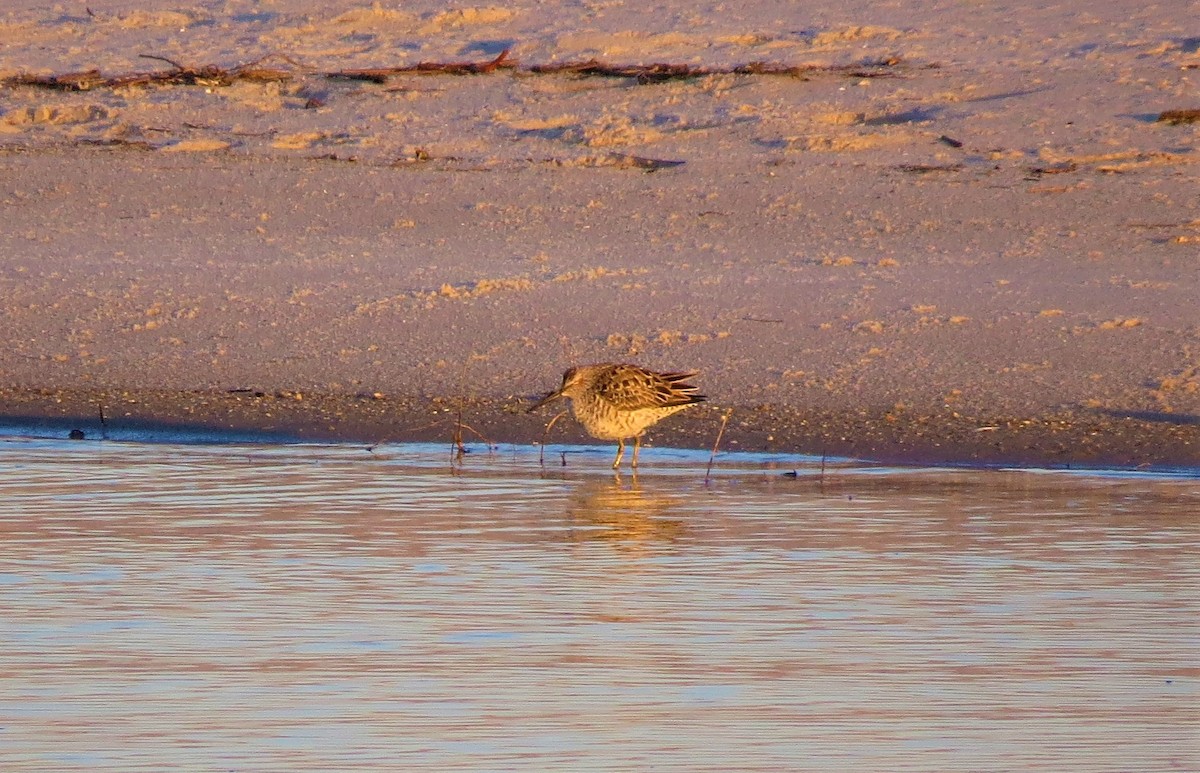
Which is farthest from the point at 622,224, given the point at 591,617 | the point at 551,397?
the point at 591,617

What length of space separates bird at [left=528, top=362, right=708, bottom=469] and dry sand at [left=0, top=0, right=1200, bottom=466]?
475 millimetres

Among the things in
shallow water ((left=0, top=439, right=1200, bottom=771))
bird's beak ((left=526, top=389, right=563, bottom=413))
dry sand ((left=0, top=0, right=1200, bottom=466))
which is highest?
dry sand ((left=0, top=0, right=1200, bottom=466))

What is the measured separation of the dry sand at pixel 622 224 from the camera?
32.6ft

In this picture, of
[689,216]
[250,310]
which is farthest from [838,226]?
[250,310]

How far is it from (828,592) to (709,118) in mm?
8616

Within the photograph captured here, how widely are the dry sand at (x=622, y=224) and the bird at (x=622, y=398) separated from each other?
0.48 m

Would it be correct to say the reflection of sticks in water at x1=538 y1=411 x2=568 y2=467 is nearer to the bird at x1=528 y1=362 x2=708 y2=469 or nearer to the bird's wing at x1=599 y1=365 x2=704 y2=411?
the bird at x1=528 y1=362 x2=708 y2=469

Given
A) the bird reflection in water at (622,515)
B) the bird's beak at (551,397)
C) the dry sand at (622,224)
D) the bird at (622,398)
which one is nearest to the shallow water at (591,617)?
the bird reflection in water at (622,515)

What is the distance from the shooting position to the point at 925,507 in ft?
25.7

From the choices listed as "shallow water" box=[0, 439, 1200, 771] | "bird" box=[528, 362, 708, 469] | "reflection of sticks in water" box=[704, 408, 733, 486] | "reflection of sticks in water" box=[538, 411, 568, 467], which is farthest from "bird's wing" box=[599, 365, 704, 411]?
"reflection of sticks in water" box=[538, 411, 568, 467]

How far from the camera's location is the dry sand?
9945 mm

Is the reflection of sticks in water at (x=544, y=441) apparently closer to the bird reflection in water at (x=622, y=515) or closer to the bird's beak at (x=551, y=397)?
the bird's beak at (x=551, y=397)

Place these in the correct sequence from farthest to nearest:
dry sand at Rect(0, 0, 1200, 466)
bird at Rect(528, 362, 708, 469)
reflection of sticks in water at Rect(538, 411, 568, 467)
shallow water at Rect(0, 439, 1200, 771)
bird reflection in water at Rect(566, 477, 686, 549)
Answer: dry sand at Rect(0, 0, 1200, 466)
reflection of sticks in water at Rect(538, 411, 568, 467)
bird at Rect(528, 362, 708, 469)
bird reflection in water at Rect(566, 477, 686, 549)
shallow water at Rect(0, 439, 1200, 771)

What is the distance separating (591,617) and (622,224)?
684cm
